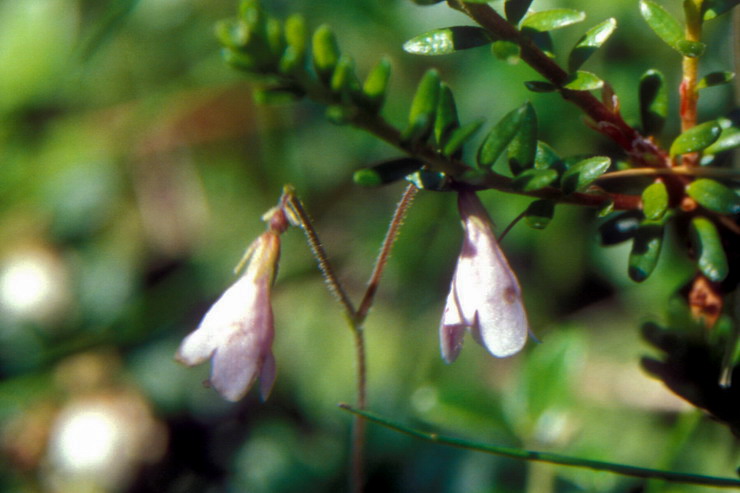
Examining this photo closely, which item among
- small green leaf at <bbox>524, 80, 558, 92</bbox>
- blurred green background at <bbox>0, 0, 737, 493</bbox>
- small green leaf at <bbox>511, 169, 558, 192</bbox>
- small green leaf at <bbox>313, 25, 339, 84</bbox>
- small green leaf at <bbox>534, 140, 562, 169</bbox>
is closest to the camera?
small green leaf at <bbox>313, 25, 339, 84</bbox>

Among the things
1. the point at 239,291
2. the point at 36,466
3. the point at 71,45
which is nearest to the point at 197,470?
the point at 36,466

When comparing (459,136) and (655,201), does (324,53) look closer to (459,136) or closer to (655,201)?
→ (459,136)

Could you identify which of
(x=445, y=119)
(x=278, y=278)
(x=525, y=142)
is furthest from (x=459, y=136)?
(x=278, y=278)

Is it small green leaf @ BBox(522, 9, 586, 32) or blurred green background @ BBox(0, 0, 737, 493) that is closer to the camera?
small green leaf @ BBox(522, 9, 586, 32)

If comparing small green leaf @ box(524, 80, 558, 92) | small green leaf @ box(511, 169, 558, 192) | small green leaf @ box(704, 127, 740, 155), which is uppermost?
small green leaf @ box(524, 80, 558, 92)

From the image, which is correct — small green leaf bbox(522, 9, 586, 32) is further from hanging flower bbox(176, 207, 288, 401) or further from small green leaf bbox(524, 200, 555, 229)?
hanging flower bbox(176, 207, 288, 401)

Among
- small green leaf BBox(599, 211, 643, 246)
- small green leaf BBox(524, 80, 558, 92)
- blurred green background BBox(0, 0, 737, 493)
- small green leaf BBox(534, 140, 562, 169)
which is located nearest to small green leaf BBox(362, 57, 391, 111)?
small green leaf BBox(524, 80, 558, 92)

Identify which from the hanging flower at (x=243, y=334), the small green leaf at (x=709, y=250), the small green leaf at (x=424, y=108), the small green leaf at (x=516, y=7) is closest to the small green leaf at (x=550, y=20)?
the small green leaf at (x=516, y=7)
